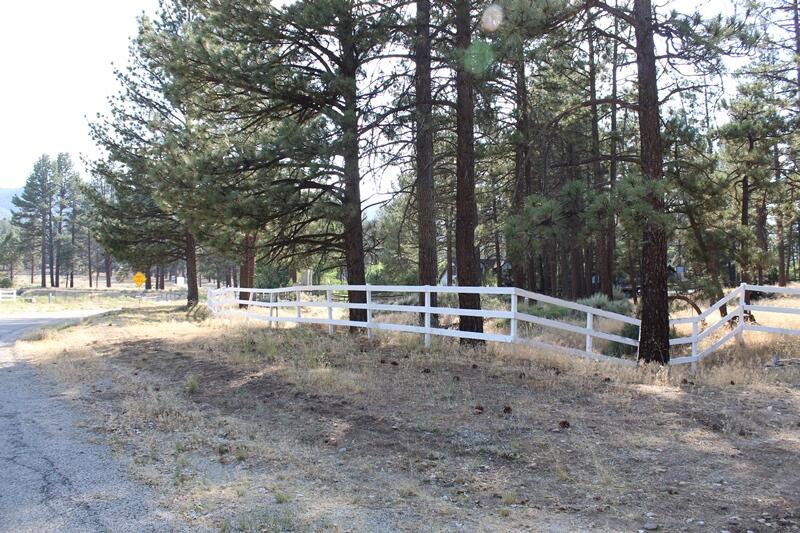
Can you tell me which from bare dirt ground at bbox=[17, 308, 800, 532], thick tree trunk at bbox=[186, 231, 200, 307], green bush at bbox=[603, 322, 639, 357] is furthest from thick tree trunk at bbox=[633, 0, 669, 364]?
thick tree trunk at bbox=[186, 231, 200, 307]

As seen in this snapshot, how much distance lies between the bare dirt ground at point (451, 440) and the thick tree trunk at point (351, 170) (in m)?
4.08

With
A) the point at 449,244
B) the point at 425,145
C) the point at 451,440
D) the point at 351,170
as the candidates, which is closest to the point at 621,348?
the point at 425,145

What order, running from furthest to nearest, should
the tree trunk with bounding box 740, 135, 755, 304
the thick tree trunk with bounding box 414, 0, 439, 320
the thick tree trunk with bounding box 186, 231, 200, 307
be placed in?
1. the thick tree trunk with bounding box 186, 231, 200, 307
2. the tree trunk with bounding box 740, 135, 755, 304
3. the thick tree trunk with bounding box 414, 0, 439, 320

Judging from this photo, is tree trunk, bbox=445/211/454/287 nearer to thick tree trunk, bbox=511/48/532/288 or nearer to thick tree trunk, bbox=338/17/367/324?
thick tree trunk, bbox=338/17/367/324

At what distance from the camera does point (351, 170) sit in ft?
40.1

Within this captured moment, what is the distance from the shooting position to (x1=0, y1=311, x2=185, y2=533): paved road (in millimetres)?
4062

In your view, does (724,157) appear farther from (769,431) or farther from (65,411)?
(65,411)

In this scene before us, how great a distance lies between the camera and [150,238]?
28.6 metres

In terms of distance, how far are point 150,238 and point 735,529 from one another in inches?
1142

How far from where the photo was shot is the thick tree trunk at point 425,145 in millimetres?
11367

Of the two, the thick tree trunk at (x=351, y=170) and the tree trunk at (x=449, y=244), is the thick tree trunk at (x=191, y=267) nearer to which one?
the tree trunk at (x=449, y=244)

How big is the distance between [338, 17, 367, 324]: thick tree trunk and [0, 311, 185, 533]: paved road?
683 cm

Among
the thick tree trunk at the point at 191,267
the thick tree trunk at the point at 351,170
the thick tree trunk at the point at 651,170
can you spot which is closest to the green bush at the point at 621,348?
the thick tree trunk at the point at 651,170

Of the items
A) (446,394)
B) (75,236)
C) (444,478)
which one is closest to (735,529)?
(444,478)
